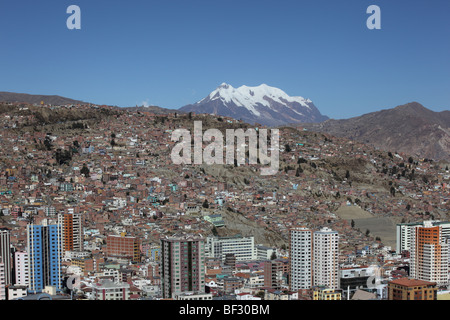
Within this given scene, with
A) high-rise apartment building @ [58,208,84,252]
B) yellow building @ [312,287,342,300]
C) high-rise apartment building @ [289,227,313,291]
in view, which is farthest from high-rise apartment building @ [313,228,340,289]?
high-rise apartment building @ [58,208,84,252]

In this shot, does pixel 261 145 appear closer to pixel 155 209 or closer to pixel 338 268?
pixel 155 209

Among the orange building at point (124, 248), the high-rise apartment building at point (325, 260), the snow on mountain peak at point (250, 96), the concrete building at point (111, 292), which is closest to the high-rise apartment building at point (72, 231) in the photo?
the orange building at point (124, 248)

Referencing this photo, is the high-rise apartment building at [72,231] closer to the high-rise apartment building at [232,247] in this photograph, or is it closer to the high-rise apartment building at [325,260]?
the high-rise apartment building at [232,247]

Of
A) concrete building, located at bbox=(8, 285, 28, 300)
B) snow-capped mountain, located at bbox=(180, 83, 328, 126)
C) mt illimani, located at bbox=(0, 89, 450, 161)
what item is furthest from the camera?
snow-capped mountain, located at bbox=(180, 83, 328, 126)

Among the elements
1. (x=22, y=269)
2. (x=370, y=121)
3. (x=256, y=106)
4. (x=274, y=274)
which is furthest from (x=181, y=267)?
(x=256, y=106)

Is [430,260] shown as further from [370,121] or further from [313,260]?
[370,121]

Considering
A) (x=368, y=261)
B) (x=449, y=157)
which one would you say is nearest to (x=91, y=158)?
(x=368, y=261)

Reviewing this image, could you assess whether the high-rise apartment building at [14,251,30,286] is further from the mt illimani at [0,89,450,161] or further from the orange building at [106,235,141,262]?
the mt illimani at [0,89,450,161]
